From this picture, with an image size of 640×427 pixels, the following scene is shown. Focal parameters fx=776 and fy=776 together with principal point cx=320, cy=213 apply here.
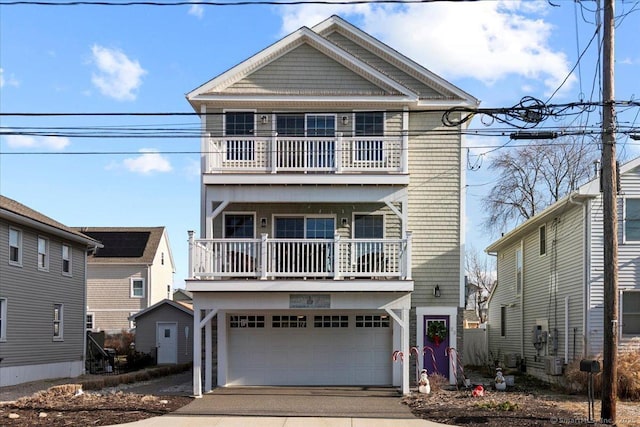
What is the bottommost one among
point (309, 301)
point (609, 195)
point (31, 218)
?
point (309, 301)

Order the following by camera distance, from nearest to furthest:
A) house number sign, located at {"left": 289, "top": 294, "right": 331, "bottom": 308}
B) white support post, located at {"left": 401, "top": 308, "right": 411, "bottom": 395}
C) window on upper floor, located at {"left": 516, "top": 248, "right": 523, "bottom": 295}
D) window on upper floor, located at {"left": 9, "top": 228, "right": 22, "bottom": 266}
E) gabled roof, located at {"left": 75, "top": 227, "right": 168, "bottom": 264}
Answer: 1. white support post, located at {"left": 401, "top": 308, "right": 411, "bottom": 395}
2. house number sign, located at {"left": 289, "top": 294, "right": 331, "bottom": 308}
3. window on upper floor, located at {"left": 9, "top": 228, "right": 22, "bottom": 266}
4. window on upper floor, located at {"left": 516, "top": 248, "right": 523, "bottom": 295}
5. gabled roof, located at {"left": 75, "top": 227, "right": 168, "bottom": 264}

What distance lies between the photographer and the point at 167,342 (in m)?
35.0

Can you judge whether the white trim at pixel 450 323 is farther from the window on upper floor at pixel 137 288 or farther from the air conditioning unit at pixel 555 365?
the window on upper floor at pixel 137 288

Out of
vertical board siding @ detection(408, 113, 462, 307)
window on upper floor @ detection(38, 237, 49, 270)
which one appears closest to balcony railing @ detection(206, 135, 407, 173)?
vertical board siding @ detection(408, 113, 462, 307)

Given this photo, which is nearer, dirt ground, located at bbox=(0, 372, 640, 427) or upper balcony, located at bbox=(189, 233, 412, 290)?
dirt ground, located at bbox=(0, 372, 640, 427)

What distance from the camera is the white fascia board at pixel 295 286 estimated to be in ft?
64.5

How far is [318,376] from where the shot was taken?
21.9 metres

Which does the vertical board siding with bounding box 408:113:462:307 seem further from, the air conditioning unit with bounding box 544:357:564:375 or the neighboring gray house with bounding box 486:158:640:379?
the air conditioning unit with bounding box 544:357:564:375

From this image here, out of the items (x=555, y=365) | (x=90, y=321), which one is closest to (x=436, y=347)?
(x=555, y=365)

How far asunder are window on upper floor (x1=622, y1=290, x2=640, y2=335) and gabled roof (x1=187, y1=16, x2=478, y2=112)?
22.1 feet

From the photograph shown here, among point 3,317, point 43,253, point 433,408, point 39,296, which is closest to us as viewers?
point 433,408

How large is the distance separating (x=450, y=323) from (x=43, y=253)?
14.0 metres

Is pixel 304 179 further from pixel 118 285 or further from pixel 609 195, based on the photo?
pixel 118 285

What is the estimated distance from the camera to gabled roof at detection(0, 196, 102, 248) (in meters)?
23.1
